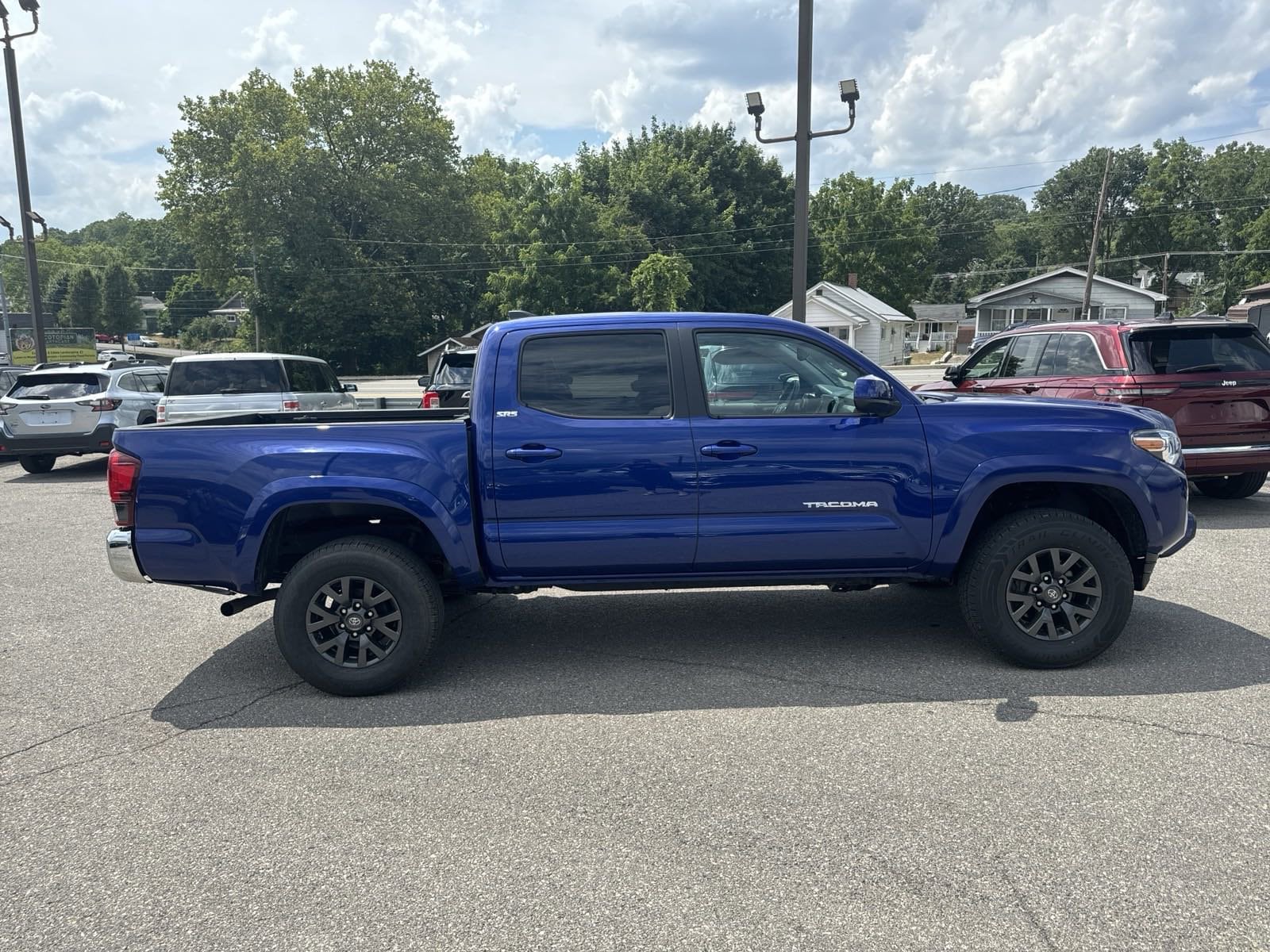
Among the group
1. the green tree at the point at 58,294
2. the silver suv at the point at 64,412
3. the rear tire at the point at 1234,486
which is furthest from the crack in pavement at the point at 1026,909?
the green tree at the point at 58,294

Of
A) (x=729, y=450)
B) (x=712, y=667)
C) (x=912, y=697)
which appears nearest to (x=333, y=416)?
(x=729, y=450)

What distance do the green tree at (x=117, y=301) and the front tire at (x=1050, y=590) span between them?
118m

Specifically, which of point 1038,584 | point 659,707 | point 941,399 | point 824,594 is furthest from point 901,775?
point 824,594

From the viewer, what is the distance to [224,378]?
1227 cm

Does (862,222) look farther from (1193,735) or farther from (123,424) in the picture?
(1193,735)

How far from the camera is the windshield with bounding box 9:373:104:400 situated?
13016 millimetres

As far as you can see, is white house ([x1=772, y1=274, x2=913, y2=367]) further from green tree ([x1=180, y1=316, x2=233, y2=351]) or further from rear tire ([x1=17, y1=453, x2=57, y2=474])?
green tree ([x1=180, y1=316, x2=233, y2=351])

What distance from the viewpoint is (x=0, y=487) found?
12625 mm

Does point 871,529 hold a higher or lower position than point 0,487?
higher

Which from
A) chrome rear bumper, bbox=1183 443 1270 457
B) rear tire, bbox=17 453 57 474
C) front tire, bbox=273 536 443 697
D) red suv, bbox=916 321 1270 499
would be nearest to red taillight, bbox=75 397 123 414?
rear tire, bbox=17 453 57 474

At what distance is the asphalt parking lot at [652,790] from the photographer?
2.78m

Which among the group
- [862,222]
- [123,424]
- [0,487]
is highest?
[862,222]

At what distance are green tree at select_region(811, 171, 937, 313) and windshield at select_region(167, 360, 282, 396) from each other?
58.8m

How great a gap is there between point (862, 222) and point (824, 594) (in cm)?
6588
